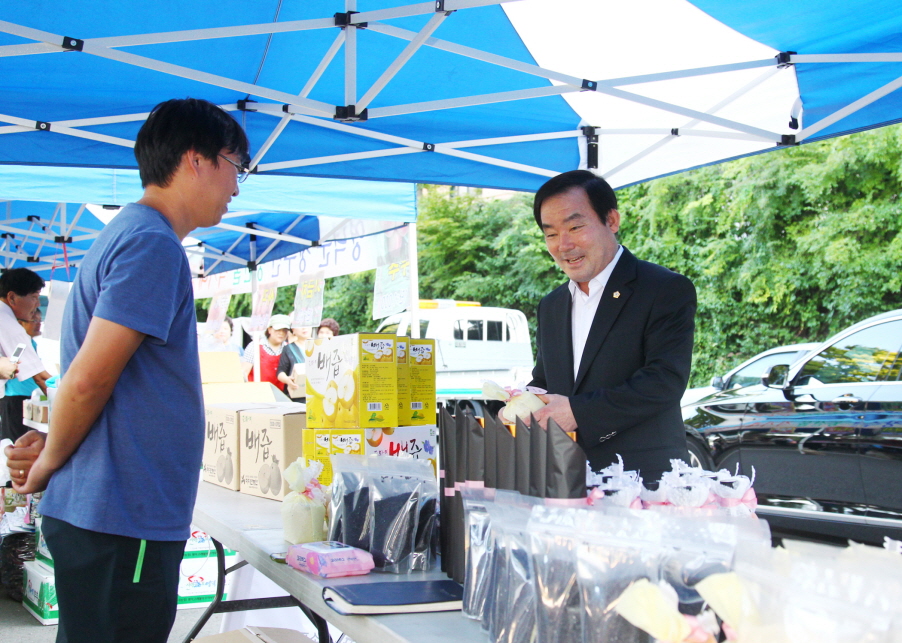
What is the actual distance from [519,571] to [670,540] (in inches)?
8.6

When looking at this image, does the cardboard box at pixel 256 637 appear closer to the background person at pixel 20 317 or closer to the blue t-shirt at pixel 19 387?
the background person at pixel 20 317

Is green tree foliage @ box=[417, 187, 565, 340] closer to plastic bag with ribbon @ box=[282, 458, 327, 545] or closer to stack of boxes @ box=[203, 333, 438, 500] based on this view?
stack of boxes @ box=[203, 333, 438, 500]

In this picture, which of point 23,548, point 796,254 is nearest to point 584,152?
point 23,548

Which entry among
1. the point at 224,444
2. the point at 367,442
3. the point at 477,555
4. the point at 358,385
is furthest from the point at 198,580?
the point at 477,555

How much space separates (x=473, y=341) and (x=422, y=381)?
10.2 metres

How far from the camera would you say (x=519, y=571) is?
1.03 metres

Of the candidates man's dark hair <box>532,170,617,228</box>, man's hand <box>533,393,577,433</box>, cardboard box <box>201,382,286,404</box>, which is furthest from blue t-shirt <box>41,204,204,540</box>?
cardboard box <box>201,382,286,404</box>

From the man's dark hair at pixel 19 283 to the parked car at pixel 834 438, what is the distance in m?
4.88

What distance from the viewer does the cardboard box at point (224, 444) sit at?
2869 mm

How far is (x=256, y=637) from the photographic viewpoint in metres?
2.07

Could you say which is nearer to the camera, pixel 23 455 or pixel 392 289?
pixel 23 455

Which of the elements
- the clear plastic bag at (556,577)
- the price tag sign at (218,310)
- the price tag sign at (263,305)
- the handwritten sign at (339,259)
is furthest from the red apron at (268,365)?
the clear plastic bag at (556,577)

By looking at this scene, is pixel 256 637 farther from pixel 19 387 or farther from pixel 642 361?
pixel 19 387

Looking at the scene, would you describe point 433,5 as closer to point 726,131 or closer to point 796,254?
point 726,131
